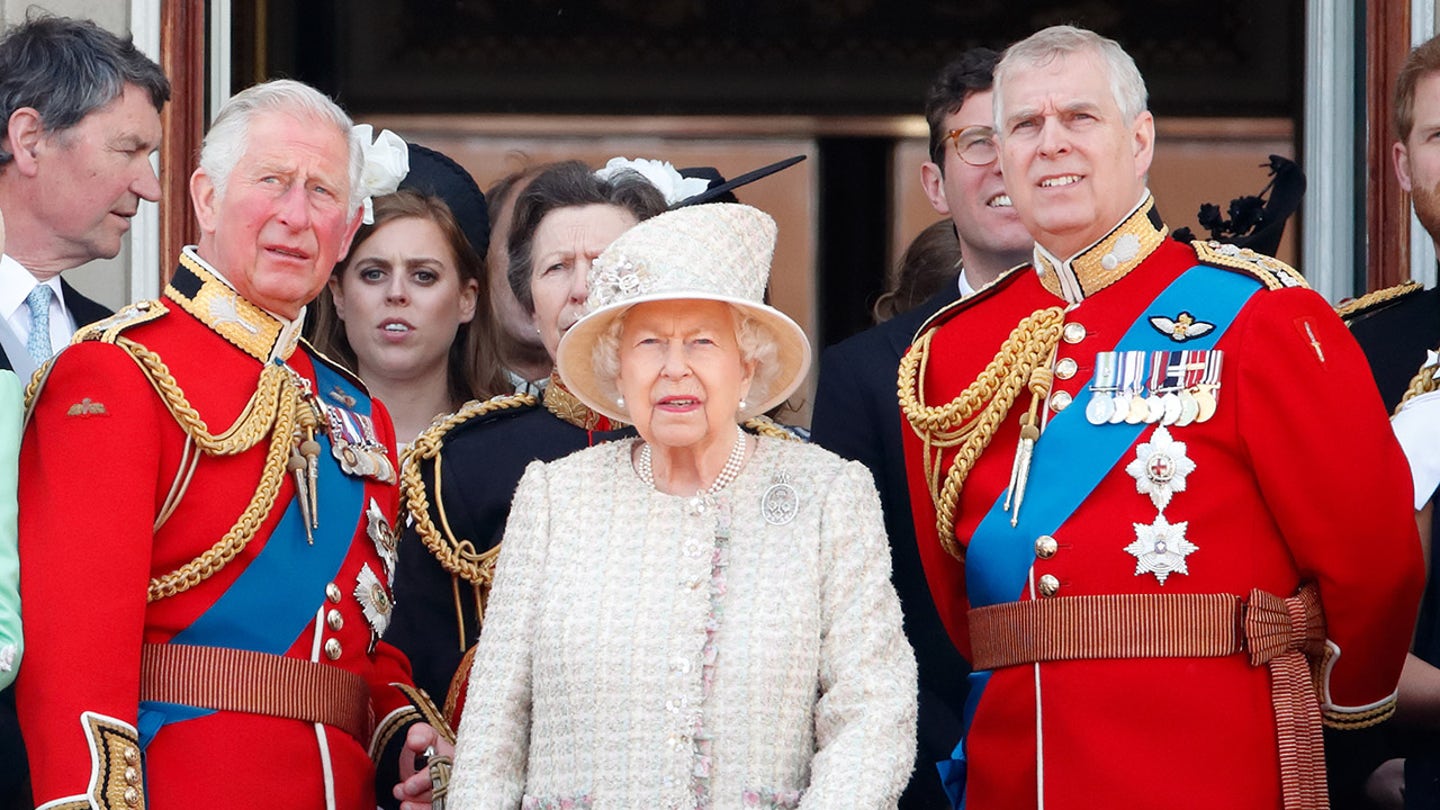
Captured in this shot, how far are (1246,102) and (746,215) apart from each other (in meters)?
3.30

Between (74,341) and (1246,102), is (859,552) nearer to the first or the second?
(74,341)

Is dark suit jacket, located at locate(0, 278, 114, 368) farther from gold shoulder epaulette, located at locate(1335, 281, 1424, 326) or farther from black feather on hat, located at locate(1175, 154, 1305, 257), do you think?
gold shoulder epaulette, located at locate(1335, 281, 1424, 326)

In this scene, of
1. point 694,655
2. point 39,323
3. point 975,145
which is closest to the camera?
point 694,655

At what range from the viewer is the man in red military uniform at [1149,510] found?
3.45 meters

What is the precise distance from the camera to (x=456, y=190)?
17.0ft

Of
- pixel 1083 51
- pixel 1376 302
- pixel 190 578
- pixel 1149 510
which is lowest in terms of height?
pixel 190 578

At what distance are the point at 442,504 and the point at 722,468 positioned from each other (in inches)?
36.8

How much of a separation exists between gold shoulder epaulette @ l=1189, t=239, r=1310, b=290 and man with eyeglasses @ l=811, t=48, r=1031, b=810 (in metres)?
0.71

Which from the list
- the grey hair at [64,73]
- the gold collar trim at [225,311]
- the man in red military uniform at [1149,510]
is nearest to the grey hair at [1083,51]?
the man in red military uniform at [1149,510]

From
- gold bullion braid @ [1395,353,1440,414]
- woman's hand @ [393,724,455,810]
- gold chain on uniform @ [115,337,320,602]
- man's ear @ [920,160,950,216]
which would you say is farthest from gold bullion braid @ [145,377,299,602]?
gold bullion braid @ [1395,353,1440,414]

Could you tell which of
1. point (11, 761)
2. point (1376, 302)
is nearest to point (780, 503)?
point (11, 761)

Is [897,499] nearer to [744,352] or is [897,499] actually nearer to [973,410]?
[973,410]

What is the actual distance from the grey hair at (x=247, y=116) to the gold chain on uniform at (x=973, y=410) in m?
1.05

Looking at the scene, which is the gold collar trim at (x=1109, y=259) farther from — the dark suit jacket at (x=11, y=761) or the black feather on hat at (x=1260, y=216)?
the dark suit jacket at (x=11, y=761)
